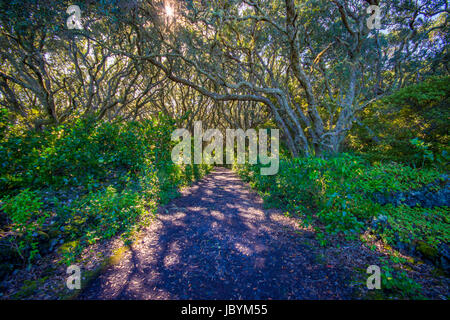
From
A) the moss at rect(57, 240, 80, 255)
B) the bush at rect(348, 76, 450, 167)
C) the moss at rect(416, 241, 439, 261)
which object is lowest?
the moss at rect(57, 240, 80, 255)

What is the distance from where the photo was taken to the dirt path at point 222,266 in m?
2.17

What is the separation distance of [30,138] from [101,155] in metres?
1.41

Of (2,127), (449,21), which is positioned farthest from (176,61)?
(449,21)

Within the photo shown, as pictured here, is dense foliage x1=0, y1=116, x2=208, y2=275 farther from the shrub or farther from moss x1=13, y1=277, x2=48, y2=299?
moss x1=13, y1=277, x2=48, y2=299

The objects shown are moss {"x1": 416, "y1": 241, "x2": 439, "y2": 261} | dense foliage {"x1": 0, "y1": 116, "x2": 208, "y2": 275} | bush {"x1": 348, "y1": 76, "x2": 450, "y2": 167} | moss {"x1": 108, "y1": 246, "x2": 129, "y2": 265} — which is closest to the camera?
moss {"x1": 416, "y1": 241, "x2": 439, "y2": 261}

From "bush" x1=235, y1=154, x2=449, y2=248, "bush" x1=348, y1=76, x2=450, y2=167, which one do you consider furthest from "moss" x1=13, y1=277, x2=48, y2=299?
"bush" x1=348, y1=76, x2=450, y2=167

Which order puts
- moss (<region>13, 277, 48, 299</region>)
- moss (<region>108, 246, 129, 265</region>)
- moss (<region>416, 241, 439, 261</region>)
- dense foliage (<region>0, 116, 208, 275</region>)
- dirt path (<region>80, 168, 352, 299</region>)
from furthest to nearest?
moss (<region>108, 246, 129, 265</region>), dense foliage (<region>0, 116, 208, 275</region>), moss (<region>416, 241, 439, 261</region>), dirt path (<region>80, 168, 352, 299</region>), moss (<region>13, 277, 48, 299</region>)

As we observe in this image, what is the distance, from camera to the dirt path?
217cm

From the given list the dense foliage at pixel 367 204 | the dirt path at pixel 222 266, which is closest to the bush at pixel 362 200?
the dense foliage at pixel 367 204

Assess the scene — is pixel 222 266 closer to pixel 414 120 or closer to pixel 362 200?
pixel 362 200

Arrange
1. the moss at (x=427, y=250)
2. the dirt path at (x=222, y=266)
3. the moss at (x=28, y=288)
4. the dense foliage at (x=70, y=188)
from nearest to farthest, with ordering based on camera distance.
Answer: the moss at (x=28, y=288)
the dirt path at (x=222, y=266)
the moss at (x=427, y=250)
the dense foliage at (x=70, y=188)

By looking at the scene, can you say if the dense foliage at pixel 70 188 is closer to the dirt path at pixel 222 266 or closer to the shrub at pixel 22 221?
the shrub at pixel 22 221

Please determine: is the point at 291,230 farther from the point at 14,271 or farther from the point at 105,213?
the point at 14,271
